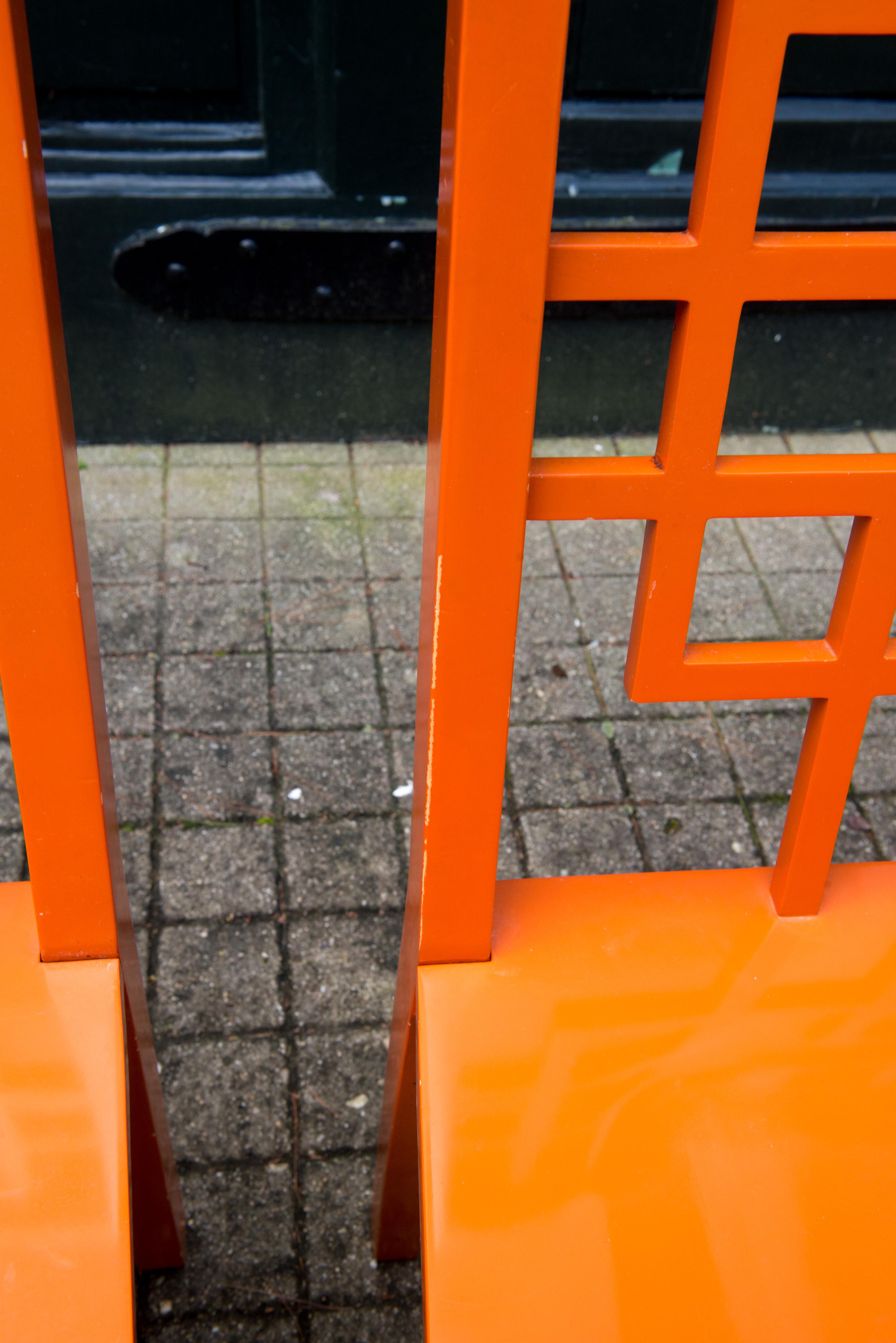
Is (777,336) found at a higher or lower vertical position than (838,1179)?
lower

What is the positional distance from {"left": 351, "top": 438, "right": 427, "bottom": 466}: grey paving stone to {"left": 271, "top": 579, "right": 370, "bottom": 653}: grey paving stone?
0.60 m

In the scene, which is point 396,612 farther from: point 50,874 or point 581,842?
point 50,874

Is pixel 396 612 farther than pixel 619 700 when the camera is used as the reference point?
Yes

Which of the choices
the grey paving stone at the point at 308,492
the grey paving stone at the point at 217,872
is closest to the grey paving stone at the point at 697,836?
the grey paving stone at the point at 217,872

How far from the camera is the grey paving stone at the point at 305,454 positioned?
3244 millimetres

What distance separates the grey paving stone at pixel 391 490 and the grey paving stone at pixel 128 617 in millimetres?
665

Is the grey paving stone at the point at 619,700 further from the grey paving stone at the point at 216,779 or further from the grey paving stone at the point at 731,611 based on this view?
the grey paving stone at the point at 216,779

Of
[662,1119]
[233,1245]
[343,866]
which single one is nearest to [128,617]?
[343,866]

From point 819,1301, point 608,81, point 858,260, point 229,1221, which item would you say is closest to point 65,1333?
point 819,1301

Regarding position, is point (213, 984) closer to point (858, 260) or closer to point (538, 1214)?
point (538, 1214)

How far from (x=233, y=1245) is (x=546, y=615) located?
1613mm

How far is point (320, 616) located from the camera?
2707mm

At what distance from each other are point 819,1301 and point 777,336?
116 inches

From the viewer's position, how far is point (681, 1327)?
2.76 feet
